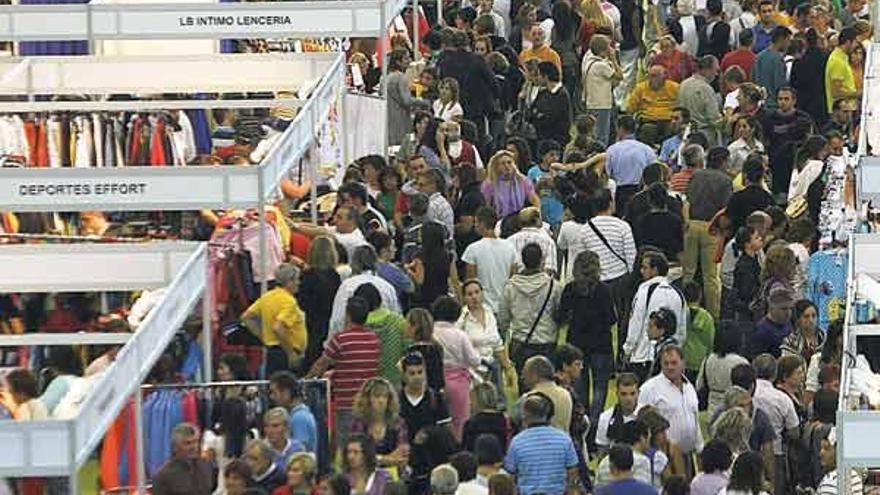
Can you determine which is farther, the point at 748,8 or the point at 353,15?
the point at 748,8

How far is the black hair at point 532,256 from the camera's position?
18781 millimetres

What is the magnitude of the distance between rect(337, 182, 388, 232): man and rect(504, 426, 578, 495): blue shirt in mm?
3747

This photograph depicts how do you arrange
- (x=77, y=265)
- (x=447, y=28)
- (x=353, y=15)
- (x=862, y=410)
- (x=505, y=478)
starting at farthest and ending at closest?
1. (x=447, y=28)
2. (x=353, y=15)
3. (x=77, y=265)
4. (x=505, y=478)
5. (x=862, y=410)

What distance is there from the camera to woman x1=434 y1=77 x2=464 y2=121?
23453mm

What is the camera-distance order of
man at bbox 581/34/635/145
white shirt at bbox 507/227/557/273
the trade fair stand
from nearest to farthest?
the trade fair stand < white shirt at bbox 507/227/557/273 < man at bbox 581/34/635/145

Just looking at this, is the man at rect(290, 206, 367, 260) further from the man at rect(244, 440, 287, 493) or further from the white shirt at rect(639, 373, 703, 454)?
the man at rect(244, 440, 287, 493)

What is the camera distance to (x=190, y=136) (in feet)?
70.3

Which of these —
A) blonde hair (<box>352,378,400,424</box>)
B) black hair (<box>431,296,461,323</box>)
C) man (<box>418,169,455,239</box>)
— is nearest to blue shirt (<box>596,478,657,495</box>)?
blonde hair (<box>352,378,400,424</box>)

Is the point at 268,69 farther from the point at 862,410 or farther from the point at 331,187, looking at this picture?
the point at 862,410

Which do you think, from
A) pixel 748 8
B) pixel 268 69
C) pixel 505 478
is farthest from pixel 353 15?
pixel 505 478

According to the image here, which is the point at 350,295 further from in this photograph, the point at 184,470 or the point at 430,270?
the point at 184,470

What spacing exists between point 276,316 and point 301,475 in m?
2.55

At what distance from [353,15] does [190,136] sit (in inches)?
65.0

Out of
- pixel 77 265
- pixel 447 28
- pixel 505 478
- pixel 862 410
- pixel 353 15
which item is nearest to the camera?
pixel 862 410
